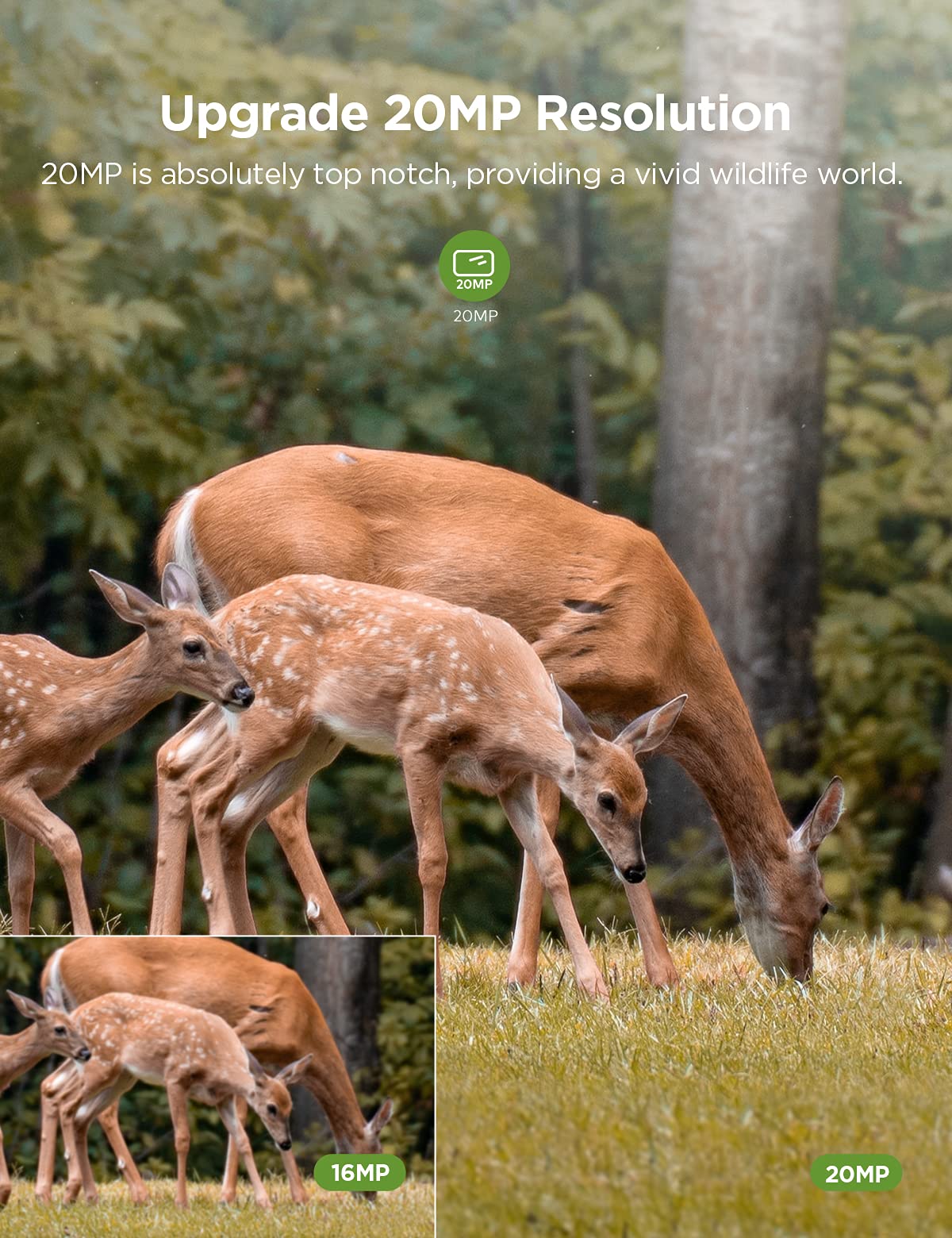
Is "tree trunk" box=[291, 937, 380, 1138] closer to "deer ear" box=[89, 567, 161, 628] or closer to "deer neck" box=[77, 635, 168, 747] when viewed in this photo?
"deer neck" box=[77, 635, 168, 747]

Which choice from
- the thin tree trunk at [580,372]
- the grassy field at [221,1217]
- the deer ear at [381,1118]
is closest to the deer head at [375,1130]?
the deer ear at [381,1118]

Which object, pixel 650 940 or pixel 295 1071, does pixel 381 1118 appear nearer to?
pixel 295 1071

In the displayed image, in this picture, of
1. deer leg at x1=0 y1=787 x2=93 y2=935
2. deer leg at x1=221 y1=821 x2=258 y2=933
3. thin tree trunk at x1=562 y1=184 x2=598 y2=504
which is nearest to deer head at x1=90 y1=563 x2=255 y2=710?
deer leg at x1=221 y1=821 x2=258 y2=933

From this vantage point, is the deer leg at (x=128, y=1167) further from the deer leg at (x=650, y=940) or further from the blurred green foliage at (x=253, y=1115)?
the deer leg at (x=650, y=940)

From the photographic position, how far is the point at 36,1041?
4.38 m

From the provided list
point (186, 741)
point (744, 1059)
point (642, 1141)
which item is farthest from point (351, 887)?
point (642, 1141)

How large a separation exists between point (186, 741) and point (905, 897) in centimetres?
402

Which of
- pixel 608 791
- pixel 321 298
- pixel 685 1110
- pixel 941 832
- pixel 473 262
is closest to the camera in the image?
pixel 685 1110

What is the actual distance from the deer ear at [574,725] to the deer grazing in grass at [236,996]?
1079mm

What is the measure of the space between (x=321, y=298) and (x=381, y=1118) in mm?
3846

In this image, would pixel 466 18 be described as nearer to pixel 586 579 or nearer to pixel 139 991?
pixel 586 579

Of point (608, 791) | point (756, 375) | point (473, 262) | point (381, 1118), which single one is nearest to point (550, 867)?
point (608, 791)

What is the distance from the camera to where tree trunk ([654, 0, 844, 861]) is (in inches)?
283

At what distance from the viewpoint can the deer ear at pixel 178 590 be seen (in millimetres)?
5355
